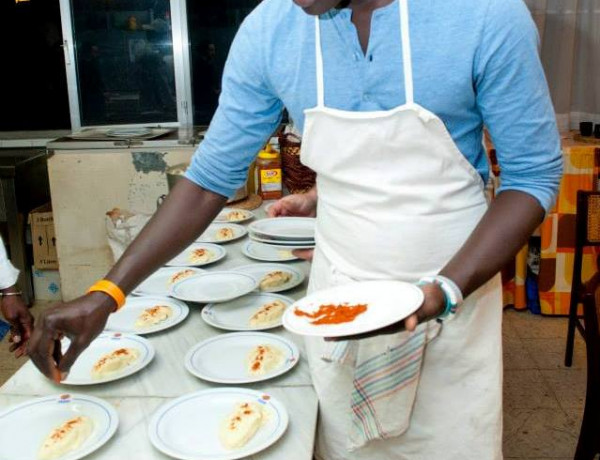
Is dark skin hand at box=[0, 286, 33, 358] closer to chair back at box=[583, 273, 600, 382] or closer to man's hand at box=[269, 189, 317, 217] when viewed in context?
man's hand at box=[269, 189, 317, 217]

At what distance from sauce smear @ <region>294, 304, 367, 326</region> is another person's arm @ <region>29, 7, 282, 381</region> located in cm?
37

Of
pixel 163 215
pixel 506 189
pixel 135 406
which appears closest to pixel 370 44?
pixel 506 189

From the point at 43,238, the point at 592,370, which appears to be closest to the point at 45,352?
the point at 592,370

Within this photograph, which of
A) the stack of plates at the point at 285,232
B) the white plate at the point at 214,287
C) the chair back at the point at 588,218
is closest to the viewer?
the white plate at the point at 214,287

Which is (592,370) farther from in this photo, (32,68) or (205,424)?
(32,68)

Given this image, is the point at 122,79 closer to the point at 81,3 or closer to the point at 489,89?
the point at 81,3

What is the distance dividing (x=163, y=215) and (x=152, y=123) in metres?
3.32

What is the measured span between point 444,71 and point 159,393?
2.63 ft

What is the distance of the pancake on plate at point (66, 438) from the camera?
1027 millimetres

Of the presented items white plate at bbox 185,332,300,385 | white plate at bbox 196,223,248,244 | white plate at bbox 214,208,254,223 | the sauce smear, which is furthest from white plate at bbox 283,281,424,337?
white plate at bbox 214,208,254,223

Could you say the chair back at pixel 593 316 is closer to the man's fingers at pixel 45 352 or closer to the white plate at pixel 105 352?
the white plate at pixel 105 352

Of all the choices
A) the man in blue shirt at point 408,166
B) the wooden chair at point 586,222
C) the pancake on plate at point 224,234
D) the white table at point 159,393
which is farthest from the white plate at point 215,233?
the wooden chair at point 586,222

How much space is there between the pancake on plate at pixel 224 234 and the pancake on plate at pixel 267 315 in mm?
648

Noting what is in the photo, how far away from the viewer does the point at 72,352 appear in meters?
1.11
